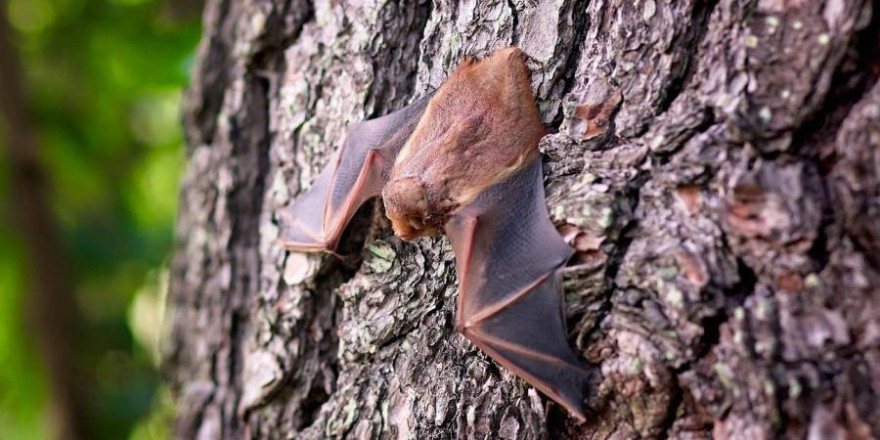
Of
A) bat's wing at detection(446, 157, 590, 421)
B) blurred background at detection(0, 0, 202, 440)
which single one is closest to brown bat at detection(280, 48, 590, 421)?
bat's wing at detection(446, 157, 590, 421)

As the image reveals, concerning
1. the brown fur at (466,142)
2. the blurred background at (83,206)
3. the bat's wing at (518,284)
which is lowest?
the blurred background at (83,206)

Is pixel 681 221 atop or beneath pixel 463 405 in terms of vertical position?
atop

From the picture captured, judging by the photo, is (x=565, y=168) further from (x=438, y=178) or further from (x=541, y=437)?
(x=541, y=437)

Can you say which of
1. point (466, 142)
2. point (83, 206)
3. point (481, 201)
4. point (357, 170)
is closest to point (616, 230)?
point (481, 201)

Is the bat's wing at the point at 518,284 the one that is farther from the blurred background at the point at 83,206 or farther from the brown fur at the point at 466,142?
the blurred background at the point at 83,206

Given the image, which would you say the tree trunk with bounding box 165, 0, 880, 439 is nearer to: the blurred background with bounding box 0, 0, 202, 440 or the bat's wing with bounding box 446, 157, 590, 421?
the bat's wing with bounding box 446, 157, 590, 421

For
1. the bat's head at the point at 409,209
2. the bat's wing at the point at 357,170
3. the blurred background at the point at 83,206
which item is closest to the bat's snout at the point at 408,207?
the bat's head at the point at 409,209

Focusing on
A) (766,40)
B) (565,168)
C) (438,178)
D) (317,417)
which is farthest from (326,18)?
(766,40)
